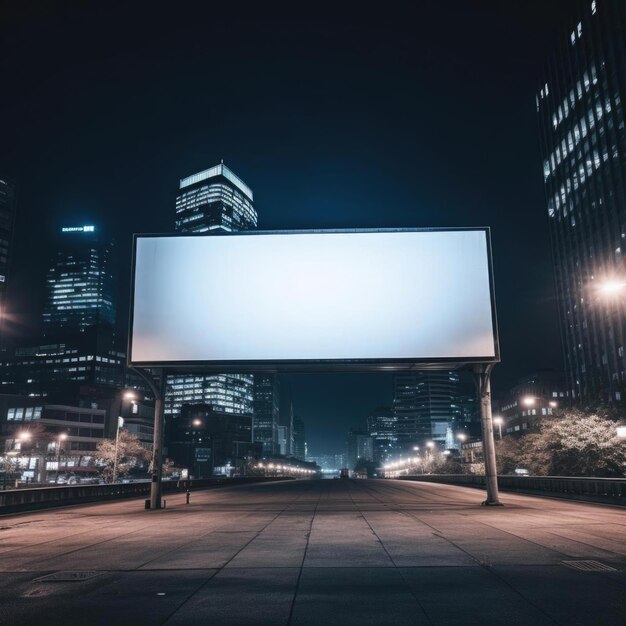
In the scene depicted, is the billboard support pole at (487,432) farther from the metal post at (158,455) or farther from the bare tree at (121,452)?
the bare tree at (121,452)

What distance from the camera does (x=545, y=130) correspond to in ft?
493

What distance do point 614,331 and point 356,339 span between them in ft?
351

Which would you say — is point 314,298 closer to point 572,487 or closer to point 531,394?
point 572,487

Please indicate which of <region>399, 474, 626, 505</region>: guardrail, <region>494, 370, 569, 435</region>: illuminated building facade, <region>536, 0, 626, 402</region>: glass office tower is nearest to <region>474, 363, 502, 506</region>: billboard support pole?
<region>399, 474, 626, 505</region>: guardrail

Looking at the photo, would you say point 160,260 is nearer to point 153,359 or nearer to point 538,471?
point 153,359

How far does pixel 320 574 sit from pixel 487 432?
20.2 metres

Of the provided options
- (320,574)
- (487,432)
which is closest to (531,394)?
(487,432)

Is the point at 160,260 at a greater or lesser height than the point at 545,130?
lesser

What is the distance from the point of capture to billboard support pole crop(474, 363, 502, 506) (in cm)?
2830

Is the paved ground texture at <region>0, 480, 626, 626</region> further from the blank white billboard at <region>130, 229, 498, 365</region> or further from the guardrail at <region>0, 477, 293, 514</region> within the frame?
the guardrail at <region>0, 477, 293, 514</region>

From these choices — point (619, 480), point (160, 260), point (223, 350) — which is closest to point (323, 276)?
point (223, 350)

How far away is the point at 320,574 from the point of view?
34.6ft

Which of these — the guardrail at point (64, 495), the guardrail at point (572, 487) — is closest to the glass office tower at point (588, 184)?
the guardrail at point (572, 487)

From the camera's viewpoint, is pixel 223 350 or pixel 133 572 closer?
pixel 133 572
